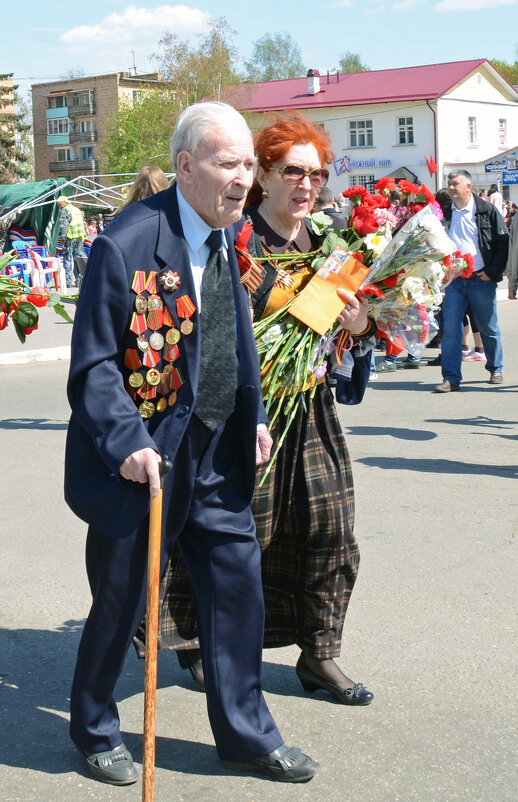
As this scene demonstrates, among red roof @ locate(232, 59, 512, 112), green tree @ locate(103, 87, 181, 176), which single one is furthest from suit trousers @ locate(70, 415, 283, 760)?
green tree @ locate(103, 87, 181, 176)

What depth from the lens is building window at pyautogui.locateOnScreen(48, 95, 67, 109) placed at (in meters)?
99.4

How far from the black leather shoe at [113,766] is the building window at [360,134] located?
6116cm

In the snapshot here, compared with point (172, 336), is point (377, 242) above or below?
above

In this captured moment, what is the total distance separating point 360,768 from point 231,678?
0.47 m

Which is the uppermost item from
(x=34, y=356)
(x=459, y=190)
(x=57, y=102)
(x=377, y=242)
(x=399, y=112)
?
(x=57, y=102)

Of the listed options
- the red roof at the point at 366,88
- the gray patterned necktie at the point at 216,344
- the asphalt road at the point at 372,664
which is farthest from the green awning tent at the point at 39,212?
the red roof at the point at 366,88

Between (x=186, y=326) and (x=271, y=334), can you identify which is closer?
(x=186, y=326)

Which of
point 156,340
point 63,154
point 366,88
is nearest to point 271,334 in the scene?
point 156,340

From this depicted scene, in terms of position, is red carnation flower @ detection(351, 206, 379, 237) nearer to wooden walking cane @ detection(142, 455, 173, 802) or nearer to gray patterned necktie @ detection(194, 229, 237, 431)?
gray patterned necktie @ detection(194, 229, 237, 431)

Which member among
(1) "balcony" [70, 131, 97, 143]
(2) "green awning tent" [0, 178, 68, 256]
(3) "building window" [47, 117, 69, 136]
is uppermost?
(3) "building window" [47, 117, 69, 136]

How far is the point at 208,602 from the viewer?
126 inches

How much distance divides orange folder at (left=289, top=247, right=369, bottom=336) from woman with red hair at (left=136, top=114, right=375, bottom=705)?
6 centimetres

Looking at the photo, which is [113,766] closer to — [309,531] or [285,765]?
[285,765]

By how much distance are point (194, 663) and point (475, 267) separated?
7304mm
